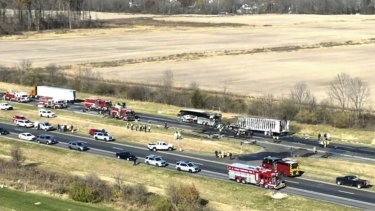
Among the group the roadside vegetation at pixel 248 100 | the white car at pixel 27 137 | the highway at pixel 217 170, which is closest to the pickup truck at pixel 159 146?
the highway at pixel 217 170

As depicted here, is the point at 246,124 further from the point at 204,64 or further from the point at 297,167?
the point at 204,64

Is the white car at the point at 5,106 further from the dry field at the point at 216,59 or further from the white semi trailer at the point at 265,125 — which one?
the white semi trailer at the point at 265,125

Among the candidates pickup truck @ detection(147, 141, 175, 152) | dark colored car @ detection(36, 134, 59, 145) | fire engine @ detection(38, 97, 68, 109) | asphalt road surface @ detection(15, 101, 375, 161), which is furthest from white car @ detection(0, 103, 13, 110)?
pickup truck @ detection(147, 141, 175, 152)

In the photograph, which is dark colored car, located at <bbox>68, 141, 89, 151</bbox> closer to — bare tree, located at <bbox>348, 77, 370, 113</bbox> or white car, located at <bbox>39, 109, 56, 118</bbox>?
white car, located at <bbox>39, 109, 56, 118</bbox>

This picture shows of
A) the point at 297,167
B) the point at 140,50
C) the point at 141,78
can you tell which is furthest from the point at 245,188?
the point at 140,50


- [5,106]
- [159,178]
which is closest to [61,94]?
[5,106]

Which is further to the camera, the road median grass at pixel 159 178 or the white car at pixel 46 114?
the white car at pixel 46 114

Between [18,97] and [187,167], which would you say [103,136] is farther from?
[18,97]
